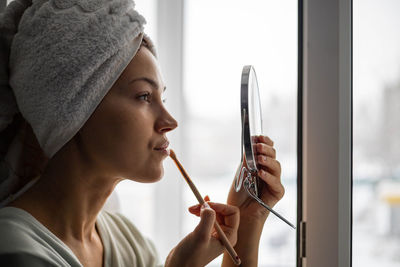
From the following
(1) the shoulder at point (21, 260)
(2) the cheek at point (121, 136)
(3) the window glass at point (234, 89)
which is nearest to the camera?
(1) the shoulder at point (21, 260)

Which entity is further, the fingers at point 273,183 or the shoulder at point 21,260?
the fingers at point 273,183

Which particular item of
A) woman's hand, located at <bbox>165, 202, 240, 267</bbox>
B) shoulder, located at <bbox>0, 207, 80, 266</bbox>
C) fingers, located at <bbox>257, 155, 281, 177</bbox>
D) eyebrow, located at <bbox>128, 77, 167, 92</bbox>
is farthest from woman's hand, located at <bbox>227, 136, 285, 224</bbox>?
shoulder, located at <bbox>0, 207, 80, 266</bbox>

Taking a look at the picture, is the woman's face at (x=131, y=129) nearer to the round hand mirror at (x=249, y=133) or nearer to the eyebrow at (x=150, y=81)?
the eyebrow at (x=150, y=81)

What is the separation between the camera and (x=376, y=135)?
68 cm

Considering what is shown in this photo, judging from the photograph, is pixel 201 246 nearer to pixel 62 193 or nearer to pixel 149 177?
pixel 149 177

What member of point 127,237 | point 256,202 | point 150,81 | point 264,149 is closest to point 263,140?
point 264,149

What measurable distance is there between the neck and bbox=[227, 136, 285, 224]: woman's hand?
0.27 m

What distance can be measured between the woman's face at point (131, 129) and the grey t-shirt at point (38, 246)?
0.14m

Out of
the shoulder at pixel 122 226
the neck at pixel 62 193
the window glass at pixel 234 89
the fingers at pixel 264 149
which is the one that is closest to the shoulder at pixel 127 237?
the shoulder at pixel 122 226

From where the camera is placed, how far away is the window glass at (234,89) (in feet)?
2.58

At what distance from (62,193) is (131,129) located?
18 centimetres

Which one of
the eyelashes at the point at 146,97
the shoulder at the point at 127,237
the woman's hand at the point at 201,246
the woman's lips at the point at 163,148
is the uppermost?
the eyelashes at the point at 146,97

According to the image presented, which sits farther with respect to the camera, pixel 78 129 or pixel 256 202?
pixel 256 202

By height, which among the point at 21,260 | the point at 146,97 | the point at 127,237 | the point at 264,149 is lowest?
the point at 127,237
